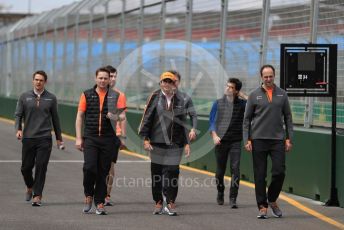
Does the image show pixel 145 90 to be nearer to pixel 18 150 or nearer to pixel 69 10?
pixel 18 150

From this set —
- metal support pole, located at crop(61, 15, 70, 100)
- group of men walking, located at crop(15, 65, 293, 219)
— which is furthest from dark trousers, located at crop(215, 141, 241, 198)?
metal support pole, located at crop(61, 15, 70, 100)

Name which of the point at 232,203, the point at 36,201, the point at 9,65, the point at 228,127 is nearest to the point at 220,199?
the point at 232,203

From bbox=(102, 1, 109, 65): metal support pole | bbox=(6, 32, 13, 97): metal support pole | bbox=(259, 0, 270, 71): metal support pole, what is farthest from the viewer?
bbox=(6, 32, 13, 97): metal support pole

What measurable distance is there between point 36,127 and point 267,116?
10.9 ft

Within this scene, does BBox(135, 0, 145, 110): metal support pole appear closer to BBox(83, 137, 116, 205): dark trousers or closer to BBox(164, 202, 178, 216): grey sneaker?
BBox(83, 137, 116, 205): dark trousers

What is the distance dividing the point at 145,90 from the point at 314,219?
14.1 meters

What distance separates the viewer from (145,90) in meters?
25.7

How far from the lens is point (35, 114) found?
13328 millimetres

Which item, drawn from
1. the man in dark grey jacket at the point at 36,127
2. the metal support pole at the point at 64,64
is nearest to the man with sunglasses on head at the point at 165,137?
the man in dark grey jacket at the point at 36,127

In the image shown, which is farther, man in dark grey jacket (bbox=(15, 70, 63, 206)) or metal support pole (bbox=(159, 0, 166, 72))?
metal support pole (bbox=(159, 0, 166, 72))

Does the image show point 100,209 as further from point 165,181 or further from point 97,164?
point 165,181

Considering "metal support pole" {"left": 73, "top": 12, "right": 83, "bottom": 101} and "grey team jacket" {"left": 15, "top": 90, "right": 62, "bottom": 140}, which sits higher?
"metal support pole" {"left": 73, "top": 12, "right": 83, "bottom": 101}

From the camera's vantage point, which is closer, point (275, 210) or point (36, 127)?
point (275, 210)

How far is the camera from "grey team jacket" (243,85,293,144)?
12.1 m
